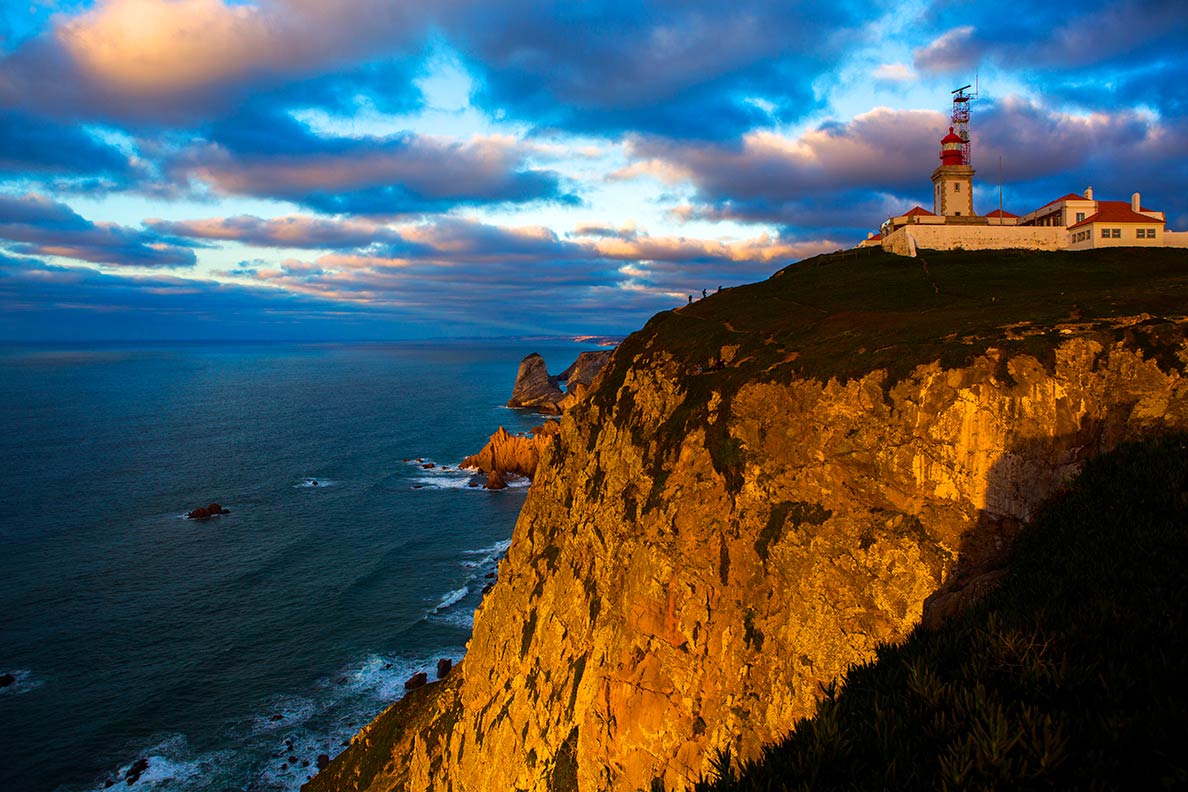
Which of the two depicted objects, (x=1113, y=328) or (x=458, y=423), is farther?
(x=458, y=423)

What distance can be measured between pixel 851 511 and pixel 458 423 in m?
129

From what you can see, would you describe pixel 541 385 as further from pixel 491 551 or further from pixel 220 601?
pixel 220 601

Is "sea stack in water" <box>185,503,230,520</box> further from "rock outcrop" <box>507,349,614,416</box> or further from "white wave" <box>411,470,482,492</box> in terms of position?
"rock outcrop" <box>507,349,614,416</box>

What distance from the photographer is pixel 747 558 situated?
2795 centimetres

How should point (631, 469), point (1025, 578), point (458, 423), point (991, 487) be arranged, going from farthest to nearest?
point (458, 423)
point (631, 469)
point (991, 487)
point (1025, 578)

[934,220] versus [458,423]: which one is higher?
[934,220]

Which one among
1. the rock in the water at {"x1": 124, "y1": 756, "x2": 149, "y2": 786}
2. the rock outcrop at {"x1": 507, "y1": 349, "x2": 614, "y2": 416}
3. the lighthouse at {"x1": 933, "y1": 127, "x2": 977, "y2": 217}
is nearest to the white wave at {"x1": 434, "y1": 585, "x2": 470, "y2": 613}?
the rock in the water at {"x1": 124, "y1": 756, "x2": 149, "y2": 786}

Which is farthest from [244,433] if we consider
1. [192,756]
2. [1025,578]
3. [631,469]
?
[1025,578]

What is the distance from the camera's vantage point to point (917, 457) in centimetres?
2528

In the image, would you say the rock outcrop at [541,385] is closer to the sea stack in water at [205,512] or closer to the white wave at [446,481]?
the white wave at [446,481]

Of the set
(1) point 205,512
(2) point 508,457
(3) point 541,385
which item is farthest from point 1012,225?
(3) point 541,385

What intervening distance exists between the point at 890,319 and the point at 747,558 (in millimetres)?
15436

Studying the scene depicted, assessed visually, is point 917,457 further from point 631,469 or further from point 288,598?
point 288,598

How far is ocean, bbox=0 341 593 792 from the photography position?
41.5m
